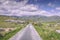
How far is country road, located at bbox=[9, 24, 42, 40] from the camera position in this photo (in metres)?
4.95

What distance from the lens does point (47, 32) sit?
5020 millimetres

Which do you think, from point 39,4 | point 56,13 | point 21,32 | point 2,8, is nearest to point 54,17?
point 56,13

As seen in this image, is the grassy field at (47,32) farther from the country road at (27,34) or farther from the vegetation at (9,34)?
the vegetation at (9,34)

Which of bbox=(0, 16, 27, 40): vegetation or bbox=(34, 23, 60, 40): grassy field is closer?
bbox=(34, 23, 60, 40): grassy field

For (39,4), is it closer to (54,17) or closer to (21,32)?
(54,17)

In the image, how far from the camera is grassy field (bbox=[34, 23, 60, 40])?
489cm

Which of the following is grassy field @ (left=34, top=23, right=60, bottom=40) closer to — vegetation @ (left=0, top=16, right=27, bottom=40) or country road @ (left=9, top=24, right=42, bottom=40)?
country road @ (left=9, top=24, right=42, bottom=40)

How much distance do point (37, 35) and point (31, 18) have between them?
1.68ft

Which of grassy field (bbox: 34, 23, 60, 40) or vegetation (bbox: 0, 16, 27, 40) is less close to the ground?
vegetation (bbox: 0, 16, 27, 40)

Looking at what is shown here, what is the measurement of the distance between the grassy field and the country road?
107mm

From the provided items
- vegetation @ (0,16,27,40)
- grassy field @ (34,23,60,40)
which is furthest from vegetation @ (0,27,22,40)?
grassy field @ (34,23,60,40)

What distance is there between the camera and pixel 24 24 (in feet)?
16.8

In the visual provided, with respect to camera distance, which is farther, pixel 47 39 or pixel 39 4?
pixel 39 4

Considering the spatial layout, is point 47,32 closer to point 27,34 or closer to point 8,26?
point 27,34
